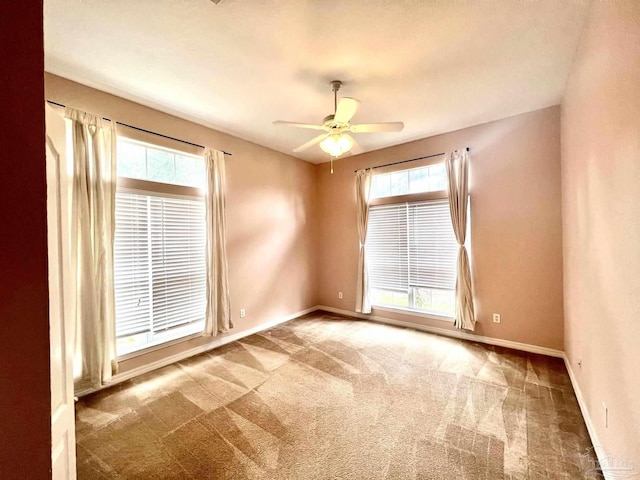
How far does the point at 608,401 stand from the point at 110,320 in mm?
3849

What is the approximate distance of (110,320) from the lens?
8.18 ft

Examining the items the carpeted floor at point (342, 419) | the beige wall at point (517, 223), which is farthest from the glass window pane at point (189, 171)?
the beige wall at point (517, 223)

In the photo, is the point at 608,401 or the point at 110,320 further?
the point at 110,320

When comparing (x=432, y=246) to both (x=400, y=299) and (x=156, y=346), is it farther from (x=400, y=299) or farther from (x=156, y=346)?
(x=156, y=346)

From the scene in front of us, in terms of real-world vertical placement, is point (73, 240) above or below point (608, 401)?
above

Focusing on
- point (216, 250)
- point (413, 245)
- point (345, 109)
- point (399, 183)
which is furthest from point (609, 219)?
A: point (216, 250)

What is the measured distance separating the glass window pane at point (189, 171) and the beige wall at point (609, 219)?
372 centimetres

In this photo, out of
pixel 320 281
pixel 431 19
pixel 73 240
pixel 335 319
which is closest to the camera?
pixel 431 19

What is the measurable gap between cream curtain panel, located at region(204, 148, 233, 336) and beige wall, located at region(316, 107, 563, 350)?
3010mm

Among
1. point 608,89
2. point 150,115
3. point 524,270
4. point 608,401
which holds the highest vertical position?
point 150,115

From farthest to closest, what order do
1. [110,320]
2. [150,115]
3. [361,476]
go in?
[150,115]
[110,320]
[361,476]

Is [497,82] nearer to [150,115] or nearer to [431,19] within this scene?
[431,19]

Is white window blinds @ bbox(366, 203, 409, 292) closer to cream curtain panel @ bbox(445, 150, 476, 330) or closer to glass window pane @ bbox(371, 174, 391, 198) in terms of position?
glass window pane @ bbox(371, 174, 391, 198)

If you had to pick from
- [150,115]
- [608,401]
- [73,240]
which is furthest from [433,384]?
[150,115]
